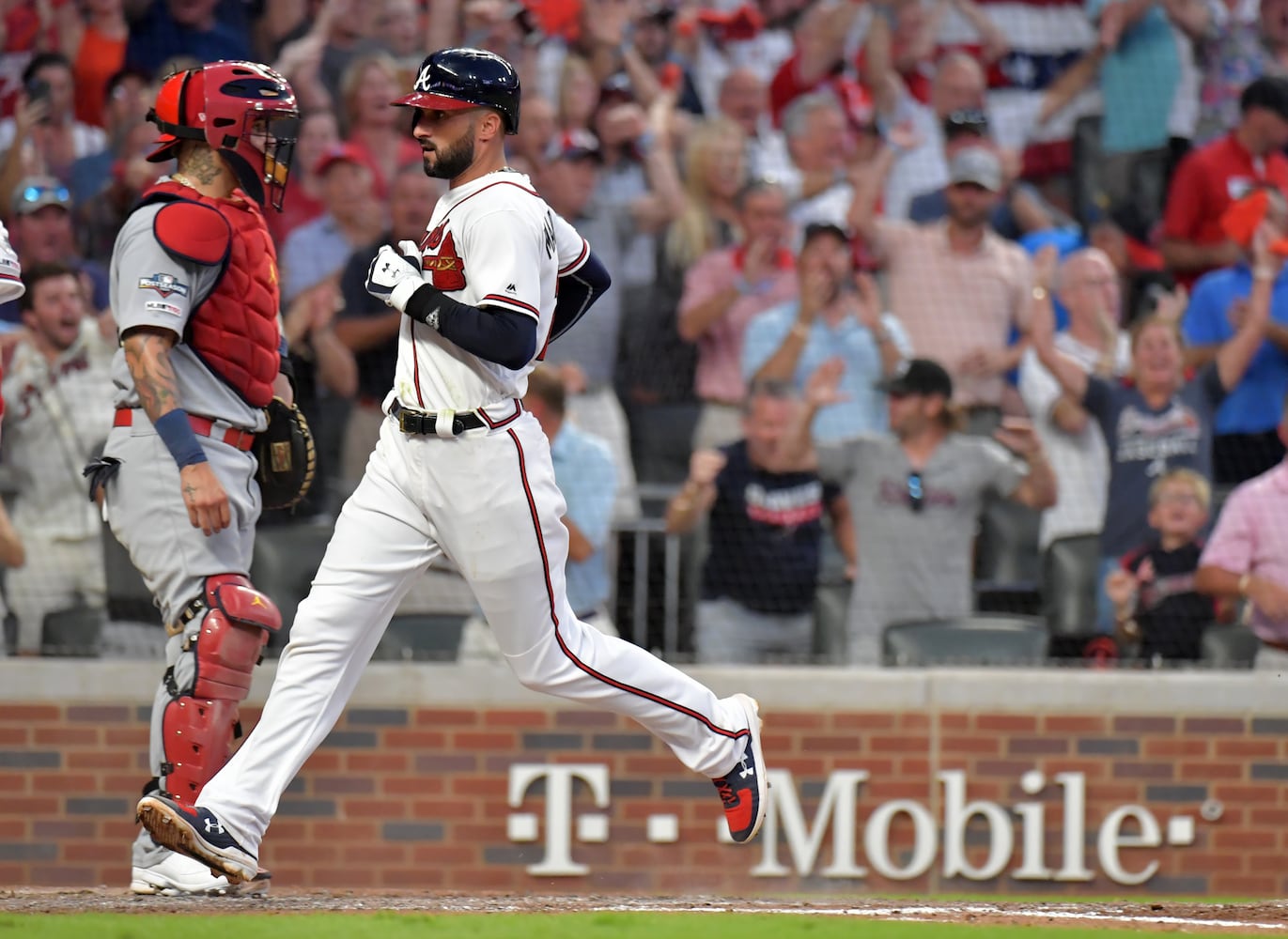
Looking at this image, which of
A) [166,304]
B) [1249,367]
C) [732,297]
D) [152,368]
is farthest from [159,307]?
[1249,367]

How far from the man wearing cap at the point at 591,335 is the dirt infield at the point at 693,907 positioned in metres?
2.34

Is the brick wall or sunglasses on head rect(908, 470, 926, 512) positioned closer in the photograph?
the brick wall

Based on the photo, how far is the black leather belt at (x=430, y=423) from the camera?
3982mm

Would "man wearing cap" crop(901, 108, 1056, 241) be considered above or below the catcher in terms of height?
above

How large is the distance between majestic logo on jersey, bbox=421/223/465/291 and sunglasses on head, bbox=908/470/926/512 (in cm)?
301

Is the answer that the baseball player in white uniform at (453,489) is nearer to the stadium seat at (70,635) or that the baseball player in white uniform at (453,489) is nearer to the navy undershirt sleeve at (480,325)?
the navy undershirt sleeve at (480,325)

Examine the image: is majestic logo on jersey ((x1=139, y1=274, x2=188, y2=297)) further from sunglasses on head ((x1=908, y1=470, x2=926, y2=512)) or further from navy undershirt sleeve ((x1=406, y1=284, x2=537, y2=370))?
sunglasses on head ((x1=908, y1=470, x2=926, y2=512))

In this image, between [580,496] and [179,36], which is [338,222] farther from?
[580,496]

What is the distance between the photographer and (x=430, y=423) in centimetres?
399

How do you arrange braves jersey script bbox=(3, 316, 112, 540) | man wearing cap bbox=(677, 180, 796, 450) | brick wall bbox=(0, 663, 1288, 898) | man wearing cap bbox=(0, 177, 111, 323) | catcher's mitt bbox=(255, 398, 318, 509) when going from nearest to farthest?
catcher's mitt bbox=(255, 398, 318, 509) → brick wall bbox=(0, 663, 1288, 898) → braves jersey script bbox=(3, 316, 112, 540) → man wearing cap bbox=(0, 177, 111, 323) → man wearing cap bbox=(677, 180, 796, 450)

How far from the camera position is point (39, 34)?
820 centimetres

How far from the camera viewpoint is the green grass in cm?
372

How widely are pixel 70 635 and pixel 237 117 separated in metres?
2.60

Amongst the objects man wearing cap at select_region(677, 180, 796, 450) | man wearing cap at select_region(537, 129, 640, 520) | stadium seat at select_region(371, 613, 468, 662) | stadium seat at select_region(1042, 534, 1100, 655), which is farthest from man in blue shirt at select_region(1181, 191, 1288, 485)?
stadium seat at select_region(371, 613, 468, 662)
